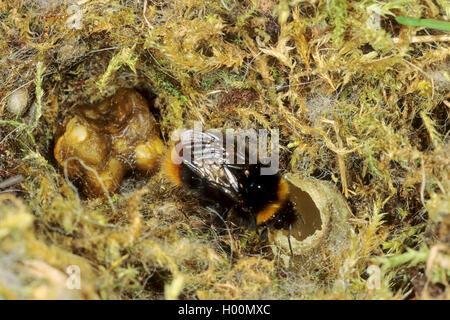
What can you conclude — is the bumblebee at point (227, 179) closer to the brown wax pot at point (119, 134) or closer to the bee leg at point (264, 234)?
the bee leg at point (264, 234)

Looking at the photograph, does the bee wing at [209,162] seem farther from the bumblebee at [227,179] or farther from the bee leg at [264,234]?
the bee leg at [264,234]

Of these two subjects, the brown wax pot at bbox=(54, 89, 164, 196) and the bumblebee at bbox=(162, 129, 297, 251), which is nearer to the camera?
the bumblebee at bbox=(162, 129, 297, 251)

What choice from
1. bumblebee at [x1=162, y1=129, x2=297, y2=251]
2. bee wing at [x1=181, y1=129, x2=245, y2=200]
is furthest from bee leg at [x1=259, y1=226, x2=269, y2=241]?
bee wing at [x1=181, y1=129, x2=245, y2=200]

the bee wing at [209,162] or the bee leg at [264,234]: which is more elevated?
the bee wing at [209,162]

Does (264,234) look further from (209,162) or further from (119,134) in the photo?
(119,134)

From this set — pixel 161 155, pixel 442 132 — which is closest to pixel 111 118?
pixel 161 155

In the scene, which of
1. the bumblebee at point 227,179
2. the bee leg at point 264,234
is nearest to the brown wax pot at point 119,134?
the bumblebee at point 227,179

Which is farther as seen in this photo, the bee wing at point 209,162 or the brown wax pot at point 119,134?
the brown wax pot at point 119,134

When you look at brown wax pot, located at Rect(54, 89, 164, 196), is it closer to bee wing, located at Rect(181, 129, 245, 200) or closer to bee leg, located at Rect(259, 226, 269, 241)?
bee wing, located at Rect(181, 129, 245, 200)
